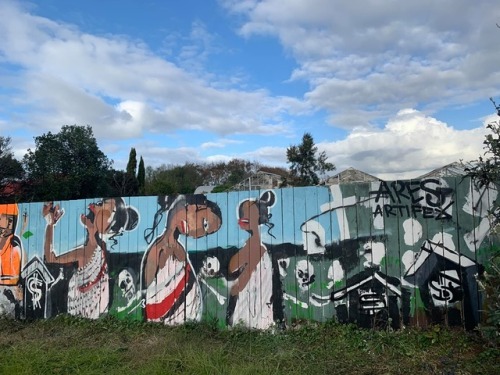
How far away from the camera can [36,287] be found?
622 centimetres

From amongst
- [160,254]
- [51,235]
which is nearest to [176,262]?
[160,254]

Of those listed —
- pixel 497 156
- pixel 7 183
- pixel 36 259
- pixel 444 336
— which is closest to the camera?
pixel 497 156

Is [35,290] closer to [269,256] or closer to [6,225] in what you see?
[6,225]

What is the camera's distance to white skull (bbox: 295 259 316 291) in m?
4.93

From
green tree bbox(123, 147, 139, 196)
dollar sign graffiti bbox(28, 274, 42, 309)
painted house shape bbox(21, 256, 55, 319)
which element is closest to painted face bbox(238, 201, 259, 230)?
painted house shape bbox(21, 256, 55, 319)

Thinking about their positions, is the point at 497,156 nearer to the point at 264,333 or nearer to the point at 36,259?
the point at 264,333

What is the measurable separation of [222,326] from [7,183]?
1079 inches

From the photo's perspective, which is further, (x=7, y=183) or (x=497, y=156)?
(x=7, y=183)

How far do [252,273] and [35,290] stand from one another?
3.46 m

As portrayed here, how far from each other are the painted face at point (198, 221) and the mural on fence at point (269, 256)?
0.5 inches

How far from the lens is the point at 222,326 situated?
17.1 ft

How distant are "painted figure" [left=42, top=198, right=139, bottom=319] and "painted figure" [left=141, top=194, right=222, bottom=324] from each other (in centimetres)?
51

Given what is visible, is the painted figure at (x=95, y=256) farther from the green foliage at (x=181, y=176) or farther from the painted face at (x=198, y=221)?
the green foliage at (x=181, y=176)

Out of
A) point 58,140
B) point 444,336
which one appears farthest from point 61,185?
point 444,336
